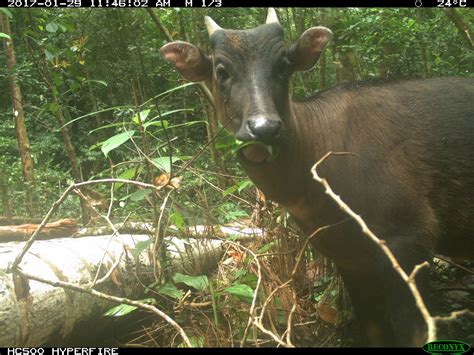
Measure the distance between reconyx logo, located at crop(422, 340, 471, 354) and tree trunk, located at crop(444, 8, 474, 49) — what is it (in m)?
3.66

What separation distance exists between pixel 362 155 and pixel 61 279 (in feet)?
7.32

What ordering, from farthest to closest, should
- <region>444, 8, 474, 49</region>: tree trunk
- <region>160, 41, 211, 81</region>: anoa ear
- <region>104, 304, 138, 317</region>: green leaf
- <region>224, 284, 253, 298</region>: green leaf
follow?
<region>444, 8, 474, 49</region>: tree trunk → <region>160, 41, 211, 81</region>: anoa ear → <region>224, 284, 253, 298</region>: green leaf → <region>104, 304, 138, 317</region>: green leaf

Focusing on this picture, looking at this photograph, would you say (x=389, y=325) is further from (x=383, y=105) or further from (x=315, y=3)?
(x=315, y=3)

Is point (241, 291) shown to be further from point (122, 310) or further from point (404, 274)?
point (404, 274)

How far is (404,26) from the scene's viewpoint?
5.57 metres

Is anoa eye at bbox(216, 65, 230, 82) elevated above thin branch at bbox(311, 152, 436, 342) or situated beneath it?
elevated above

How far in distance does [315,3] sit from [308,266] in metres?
2.21

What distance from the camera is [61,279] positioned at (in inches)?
152

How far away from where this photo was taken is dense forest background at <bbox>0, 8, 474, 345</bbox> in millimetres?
4203

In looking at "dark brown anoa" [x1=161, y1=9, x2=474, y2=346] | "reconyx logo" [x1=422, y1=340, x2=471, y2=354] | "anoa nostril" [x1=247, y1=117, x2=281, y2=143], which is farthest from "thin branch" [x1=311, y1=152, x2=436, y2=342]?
"dark brown anoa" [x1=161, y1=9, x2=474, y2=346]

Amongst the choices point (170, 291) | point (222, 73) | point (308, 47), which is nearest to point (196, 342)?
point (170, 291)

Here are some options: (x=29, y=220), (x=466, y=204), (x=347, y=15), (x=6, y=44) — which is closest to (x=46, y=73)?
(x=6, y=44)

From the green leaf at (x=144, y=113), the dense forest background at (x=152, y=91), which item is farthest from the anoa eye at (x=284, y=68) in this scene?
the green leaf at (x=144, y=113)

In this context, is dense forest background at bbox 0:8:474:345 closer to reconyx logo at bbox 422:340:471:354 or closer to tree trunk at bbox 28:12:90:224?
tree trunk at bbox 28:12:90:224
